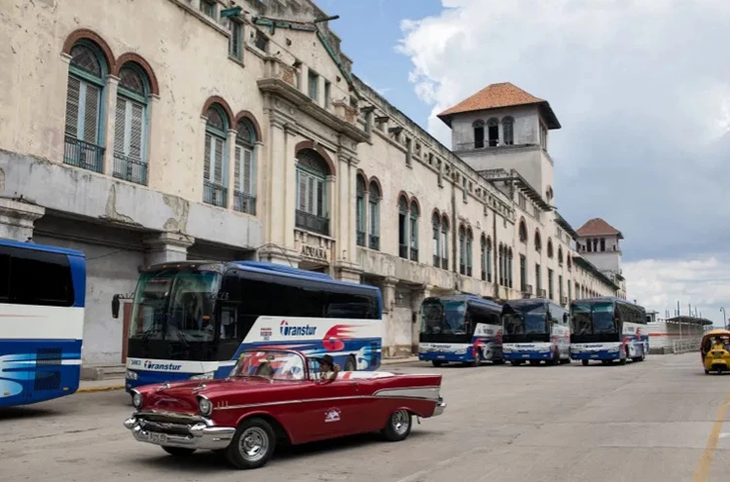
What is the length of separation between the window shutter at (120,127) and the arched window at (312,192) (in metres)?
9.56

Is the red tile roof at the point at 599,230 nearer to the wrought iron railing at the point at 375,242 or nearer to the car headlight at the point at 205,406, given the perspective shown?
the wrought iron railing at the point at 375,242

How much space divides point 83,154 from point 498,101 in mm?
58787

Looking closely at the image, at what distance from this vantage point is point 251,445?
29.9ft

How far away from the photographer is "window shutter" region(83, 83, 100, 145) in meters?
20.6

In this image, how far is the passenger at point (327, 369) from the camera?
1017 centimetres

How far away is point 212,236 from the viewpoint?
Answer: 24.7 m

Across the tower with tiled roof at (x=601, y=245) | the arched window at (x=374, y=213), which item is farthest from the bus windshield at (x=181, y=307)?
the tower with tiled roof at (x=601, y=245)

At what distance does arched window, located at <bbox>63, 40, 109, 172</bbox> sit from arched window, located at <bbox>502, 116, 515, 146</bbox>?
57.2 metres

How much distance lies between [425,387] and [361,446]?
1.56m

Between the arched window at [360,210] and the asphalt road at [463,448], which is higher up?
the arched window at [360,210]

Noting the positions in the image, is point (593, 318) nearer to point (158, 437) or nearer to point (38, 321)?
point (38, 321)

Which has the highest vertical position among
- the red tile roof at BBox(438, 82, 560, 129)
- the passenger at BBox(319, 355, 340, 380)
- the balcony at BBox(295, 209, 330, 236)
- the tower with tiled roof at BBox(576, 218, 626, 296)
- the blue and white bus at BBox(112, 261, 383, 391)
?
the red tile roof at BBox(438, 82, 560, 129)

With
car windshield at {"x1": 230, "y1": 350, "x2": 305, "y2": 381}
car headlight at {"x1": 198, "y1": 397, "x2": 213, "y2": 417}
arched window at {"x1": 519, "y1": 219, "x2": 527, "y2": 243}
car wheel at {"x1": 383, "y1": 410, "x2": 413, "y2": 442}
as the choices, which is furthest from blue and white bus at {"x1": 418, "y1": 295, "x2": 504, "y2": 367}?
arched window at {"x1": 519, "y1": 219, "x2": 527, "y2": 243}

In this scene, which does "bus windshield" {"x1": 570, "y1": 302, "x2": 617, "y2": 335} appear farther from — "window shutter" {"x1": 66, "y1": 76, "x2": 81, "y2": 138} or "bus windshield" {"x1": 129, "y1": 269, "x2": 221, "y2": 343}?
"window shutter" {"x1": 66, "y1": 76, "x2": 81, "y2": 138}
